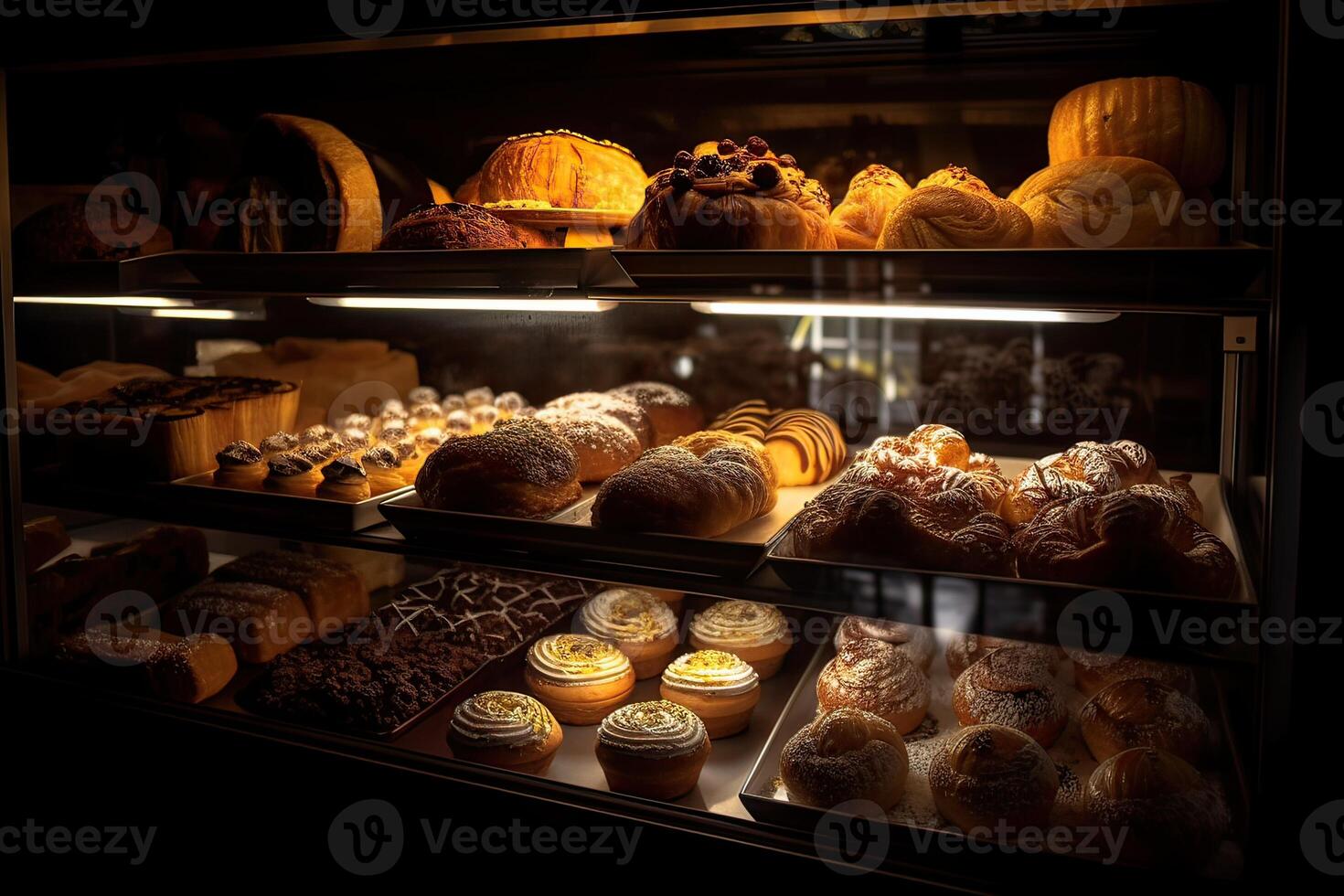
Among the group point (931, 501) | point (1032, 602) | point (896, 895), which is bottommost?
point (896, 895)

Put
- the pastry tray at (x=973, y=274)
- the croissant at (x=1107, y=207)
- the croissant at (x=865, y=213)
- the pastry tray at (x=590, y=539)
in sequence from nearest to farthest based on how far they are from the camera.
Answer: the pastry tray at (x=973, y=274)
the croissant at (x=1107, y=207)
the pastry tray at (x=590, y=539)
the croissant at (x=865, y=213)

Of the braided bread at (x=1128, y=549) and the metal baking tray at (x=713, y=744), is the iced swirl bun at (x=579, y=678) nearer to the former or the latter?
the metal baking tray at (x=713, y=744)

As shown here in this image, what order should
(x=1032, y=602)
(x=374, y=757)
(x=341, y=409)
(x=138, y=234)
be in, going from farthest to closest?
1. (x=341, y=409)
2. (x=138, y=234)
3. (x=374, y=757)
4. (x=1032, y=602)

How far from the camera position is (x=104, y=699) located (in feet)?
7.80

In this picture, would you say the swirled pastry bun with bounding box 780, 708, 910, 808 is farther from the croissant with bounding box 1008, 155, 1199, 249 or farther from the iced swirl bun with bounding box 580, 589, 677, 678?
the croissant with bounding box 1008, 155, 1199, 249

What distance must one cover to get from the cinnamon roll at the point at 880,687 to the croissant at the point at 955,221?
0.94 meters

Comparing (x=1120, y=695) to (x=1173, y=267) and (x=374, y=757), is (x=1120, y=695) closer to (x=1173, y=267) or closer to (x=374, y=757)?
(x=1173, y=267)

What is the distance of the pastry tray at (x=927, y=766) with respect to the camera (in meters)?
1.81

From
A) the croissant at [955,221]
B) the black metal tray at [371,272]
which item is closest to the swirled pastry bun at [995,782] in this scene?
the croissant at [955,221]

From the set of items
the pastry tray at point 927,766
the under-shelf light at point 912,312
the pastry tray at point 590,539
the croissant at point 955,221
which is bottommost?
the pastry tray at point 927,766

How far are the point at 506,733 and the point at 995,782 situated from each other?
1020 millimetres

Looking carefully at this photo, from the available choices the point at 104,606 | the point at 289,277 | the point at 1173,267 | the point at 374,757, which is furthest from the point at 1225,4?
the point at 104,606

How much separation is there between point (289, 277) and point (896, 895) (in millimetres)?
1812

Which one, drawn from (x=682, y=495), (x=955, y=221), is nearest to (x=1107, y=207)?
(x=955, y=221)
